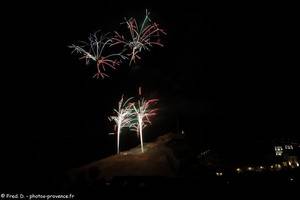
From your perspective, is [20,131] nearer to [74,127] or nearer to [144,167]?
[74,127]

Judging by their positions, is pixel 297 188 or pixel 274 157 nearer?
pixel 297 188

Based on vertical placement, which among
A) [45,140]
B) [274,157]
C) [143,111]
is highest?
[143,111]

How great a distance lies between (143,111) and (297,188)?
842 inches

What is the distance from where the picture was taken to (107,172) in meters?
22.4

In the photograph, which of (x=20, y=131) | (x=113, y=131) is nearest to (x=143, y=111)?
(x=113, y=131)

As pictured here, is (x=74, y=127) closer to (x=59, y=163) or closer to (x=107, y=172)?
(x=59, y=163)

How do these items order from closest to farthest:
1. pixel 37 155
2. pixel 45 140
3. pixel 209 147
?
pixel 37 155, pixel 45 140, pixel 209 147

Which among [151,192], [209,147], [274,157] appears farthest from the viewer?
[274,157]

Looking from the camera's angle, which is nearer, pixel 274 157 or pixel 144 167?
pixel 144 167

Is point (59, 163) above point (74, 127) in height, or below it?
below

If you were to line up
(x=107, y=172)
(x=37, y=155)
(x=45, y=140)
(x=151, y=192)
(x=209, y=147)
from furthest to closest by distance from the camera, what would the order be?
(x=209, y=147)
(x=45, y=140)
(x=37, y=155)
(x=107, y=172)
(x=151, y=192)

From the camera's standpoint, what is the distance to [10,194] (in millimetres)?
11406

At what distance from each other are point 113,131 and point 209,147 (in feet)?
39.7

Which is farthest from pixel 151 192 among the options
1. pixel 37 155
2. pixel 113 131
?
pixel 113 131
